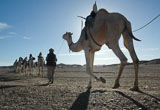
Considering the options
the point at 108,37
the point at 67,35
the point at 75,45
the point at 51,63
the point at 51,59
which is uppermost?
the point at 67,35

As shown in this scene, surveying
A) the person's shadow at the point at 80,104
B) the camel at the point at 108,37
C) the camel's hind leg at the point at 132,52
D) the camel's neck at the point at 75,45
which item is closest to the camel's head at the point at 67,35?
the camel's neck at the point at 75,45

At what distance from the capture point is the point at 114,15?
400 inches

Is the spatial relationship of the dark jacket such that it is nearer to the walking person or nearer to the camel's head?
the walking person

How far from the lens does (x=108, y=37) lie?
388 inches

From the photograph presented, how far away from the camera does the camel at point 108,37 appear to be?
377 inches

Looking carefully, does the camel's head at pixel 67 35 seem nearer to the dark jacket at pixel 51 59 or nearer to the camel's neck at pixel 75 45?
the camel's neck at pixel 75 45

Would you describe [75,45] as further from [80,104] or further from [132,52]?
[80,104]

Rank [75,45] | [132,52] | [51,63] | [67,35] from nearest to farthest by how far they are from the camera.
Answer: [132,52] → [75,45] → [67,35] → [51,63]

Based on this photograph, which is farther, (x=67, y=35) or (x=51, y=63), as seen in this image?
(x=51, y=63)

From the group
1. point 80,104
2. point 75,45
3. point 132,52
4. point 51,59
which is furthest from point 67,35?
point 80,104

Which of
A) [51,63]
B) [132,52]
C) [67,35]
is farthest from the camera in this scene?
[51,63]

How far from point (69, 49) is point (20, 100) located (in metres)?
5.90

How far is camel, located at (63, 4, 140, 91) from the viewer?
9.59m

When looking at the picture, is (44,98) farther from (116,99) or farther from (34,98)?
(116,99)
